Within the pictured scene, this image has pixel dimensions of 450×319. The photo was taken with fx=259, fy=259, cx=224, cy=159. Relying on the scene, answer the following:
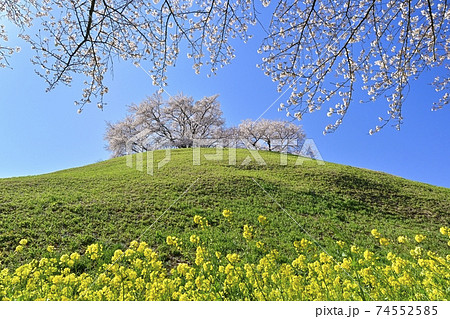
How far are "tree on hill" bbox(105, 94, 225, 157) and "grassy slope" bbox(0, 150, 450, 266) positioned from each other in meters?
21.9

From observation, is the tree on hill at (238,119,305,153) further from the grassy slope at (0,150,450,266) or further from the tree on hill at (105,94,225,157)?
the grassy slope at (0,150,450,266)

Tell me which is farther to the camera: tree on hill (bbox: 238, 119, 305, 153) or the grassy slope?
tree on hill (bbox: 238, 119, 305, 153)

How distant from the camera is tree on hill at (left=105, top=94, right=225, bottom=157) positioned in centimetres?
3691

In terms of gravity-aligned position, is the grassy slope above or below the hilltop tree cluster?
below

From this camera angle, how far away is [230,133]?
3894 cm

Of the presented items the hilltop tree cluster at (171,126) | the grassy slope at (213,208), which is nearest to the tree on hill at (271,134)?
Result: the hilltop tree cluster at (171,126)

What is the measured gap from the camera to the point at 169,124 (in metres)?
37.4

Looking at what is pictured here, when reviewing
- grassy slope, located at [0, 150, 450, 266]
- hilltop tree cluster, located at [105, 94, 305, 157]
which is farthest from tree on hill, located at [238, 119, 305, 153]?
grassy slope, located at [0, 150, 450, 266]

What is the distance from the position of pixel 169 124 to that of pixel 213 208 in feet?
97.4

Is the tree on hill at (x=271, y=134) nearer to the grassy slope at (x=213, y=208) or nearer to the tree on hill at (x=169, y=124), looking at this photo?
the tree on hill at (x=169, y=124)

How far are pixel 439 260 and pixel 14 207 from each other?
11.2 meters
